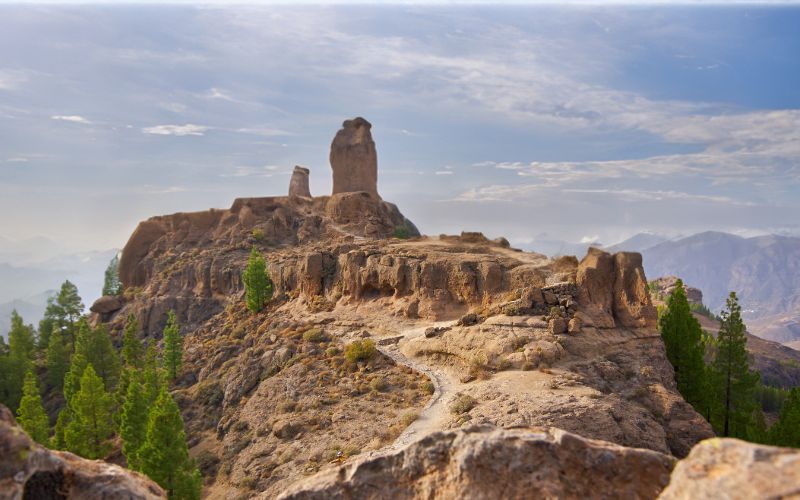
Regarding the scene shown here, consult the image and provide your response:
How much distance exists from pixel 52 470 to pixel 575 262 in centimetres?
3442

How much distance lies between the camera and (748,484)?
5227mm

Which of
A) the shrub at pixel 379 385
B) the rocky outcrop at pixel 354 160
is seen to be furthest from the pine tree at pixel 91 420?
Answer: the rocky outcrop at pixel 354 160

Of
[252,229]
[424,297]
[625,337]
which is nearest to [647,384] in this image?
[625,337]

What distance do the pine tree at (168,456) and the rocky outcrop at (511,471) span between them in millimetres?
21657

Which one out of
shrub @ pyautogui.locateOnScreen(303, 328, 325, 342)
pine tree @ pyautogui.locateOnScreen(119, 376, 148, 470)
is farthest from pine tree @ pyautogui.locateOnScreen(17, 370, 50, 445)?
shrub @ pyautogui.locateOnScreen(303, 328, 325, 342)

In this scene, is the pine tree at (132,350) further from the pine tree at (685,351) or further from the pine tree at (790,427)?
the pine tree at (790,427)

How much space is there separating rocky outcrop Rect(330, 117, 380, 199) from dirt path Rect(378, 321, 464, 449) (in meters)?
47.8

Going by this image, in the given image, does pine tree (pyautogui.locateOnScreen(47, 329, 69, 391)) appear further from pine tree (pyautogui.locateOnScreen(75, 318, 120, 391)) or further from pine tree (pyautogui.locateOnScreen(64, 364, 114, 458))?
pine tree (pyautogui.locateOnScreen(64, 364, 114, 458))

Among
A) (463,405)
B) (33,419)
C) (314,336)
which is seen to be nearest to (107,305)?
(33,419)

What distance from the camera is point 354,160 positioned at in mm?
80938

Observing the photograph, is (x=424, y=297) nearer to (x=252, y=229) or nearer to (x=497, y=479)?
(x=497, y=479)

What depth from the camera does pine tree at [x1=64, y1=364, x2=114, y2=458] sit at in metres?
34.6

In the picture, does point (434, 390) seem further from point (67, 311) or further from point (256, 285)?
point (67, 311)

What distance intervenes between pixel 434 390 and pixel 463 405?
4.37 metres
